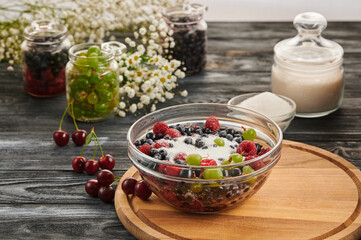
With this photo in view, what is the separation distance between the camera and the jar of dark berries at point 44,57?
7.07 ft

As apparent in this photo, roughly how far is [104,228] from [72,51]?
81 centimetres

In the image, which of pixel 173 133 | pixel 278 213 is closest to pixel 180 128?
pixel 173 133

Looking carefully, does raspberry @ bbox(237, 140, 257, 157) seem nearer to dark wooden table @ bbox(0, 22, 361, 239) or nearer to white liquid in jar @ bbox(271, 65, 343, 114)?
dark wooden table @ bbox(0, 22, 361, 239)

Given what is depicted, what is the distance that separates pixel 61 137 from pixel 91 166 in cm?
23

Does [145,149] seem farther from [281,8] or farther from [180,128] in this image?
[281,8]

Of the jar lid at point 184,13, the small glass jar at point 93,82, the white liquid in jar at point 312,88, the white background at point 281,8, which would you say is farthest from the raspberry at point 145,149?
the white background at point 281,8

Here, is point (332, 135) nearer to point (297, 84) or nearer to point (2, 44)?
point (297, 84)

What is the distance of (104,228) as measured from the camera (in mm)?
1433

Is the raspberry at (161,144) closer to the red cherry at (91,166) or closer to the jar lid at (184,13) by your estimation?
the red cherry at (91,166)

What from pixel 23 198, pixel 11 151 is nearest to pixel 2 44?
pixel 11 151

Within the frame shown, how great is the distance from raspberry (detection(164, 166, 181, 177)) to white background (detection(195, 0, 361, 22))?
3.29 metres

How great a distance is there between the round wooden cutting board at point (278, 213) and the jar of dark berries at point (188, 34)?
2.72 ft

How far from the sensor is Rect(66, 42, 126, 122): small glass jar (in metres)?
1.97

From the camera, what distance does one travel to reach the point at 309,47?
2025 millimetres
